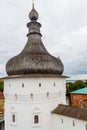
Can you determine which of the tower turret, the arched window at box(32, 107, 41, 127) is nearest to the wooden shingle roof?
the arched window at box(32, 107, 41, 127)

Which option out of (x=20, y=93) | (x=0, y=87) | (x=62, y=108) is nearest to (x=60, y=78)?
(x=62, y=108)

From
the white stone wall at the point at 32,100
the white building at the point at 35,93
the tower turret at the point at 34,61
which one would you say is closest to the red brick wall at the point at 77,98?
the white building at the point at 35,93

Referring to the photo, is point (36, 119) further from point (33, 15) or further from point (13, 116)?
point (33, 15)

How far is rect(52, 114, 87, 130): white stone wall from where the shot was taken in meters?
13.6

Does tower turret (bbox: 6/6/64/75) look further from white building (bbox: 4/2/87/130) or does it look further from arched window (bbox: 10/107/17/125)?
arched window (bbox: 10/107/17/125)

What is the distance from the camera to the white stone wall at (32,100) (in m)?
15.8

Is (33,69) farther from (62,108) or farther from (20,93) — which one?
(62,108)

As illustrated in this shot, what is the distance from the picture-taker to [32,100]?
1595 cm

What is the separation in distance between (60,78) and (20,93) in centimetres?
355

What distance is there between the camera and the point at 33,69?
629 inches

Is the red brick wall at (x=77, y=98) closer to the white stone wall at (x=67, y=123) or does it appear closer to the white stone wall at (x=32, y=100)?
the white stone wall at (x=32, y=100)

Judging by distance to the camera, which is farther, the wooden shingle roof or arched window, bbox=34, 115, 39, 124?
arched window, bbox=34, 115, 39, 124

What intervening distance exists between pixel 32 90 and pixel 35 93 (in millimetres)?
339

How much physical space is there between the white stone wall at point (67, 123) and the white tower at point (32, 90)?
0.57 meters
